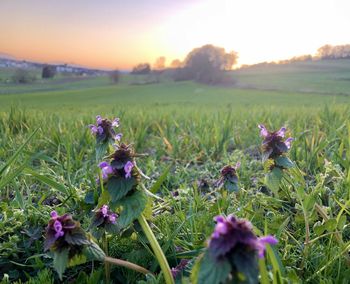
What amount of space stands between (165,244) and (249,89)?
46.1 ft

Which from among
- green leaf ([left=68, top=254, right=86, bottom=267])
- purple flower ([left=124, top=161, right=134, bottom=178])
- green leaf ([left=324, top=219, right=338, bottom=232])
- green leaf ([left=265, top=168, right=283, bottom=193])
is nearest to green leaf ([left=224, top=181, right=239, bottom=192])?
green leaf ([left=265, top=168, right=283, bottom=193])

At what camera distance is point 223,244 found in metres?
0.59

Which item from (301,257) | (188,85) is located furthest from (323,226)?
(188,85)

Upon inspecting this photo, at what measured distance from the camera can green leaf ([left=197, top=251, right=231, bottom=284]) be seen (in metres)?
0.59

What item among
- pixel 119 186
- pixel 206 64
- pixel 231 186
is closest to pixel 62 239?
pixel 119 186

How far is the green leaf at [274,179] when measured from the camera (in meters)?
1.37

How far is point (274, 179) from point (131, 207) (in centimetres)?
66

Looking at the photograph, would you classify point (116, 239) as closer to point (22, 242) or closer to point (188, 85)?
point (22, 242)

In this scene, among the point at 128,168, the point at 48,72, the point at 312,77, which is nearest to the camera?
the point at 128,168

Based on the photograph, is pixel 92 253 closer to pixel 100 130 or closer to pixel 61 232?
pixel 61 232

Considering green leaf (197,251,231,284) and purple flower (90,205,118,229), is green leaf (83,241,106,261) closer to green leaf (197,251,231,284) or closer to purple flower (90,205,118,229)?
purple flower (90,205,118,229)

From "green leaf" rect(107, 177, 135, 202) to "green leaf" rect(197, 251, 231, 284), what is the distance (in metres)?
0.40

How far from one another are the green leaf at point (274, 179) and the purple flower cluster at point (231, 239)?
0.79m

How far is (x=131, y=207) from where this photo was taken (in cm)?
98
